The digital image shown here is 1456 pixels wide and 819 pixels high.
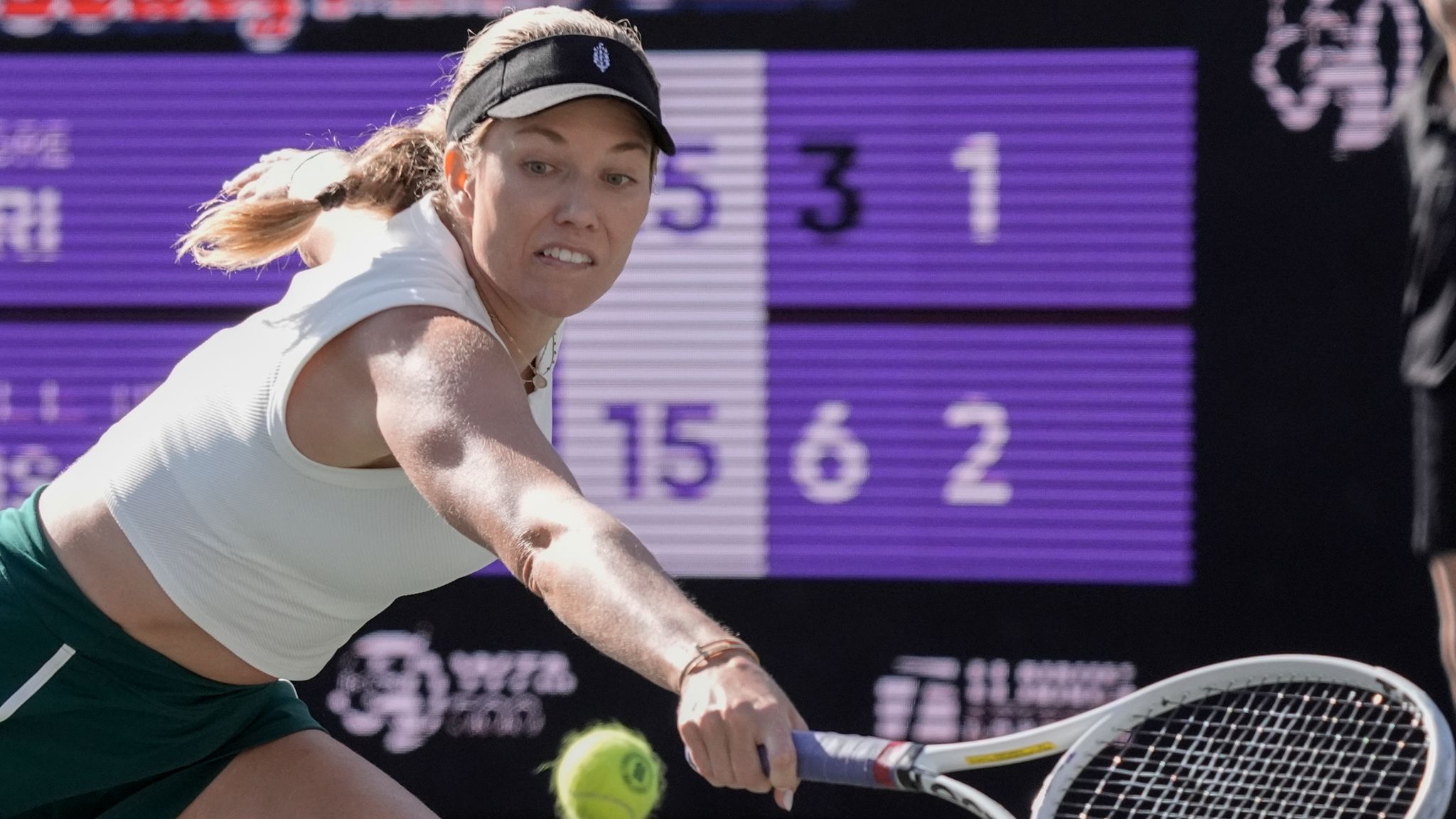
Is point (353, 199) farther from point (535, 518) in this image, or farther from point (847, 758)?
point (847, 758)

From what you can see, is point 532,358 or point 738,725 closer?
point 738,725

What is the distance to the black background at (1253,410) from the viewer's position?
136 inches

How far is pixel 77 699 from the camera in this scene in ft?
6.59

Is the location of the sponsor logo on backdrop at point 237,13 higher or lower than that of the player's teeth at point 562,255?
higher

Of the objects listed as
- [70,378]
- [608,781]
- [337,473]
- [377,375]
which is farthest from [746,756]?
[70,378]

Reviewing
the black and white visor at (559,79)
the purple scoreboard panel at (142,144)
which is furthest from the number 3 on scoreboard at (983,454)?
the black and white visor at (559,79)

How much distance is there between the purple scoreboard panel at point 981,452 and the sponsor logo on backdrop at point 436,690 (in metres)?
0.55

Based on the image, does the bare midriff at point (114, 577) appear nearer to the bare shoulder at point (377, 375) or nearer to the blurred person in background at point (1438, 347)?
the bare shoulder at point (377, 375)

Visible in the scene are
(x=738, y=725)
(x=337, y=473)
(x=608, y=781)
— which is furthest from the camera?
(x=608, y=781)

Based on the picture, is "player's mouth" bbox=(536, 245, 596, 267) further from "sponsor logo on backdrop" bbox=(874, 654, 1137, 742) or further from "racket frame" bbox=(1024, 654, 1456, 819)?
"sponsor logo on backdrop" bbox=(874, 654, 1137, 742)

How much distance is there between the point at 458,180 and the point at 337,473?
0.35 metres

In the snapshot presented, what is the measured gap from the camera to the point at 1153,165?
3471 mm

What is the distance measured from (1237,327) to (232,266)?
203 cm

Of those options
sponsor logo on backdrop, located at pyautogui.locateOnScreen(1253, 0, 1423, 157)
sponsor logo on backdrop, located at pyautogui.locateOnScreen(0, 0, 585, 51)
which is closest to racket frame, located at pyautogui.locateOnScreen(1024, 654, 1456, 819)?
sponsor logo on backdrop, located at pyautogui.locateOnScreen(1253, 0, 1423, 157)
